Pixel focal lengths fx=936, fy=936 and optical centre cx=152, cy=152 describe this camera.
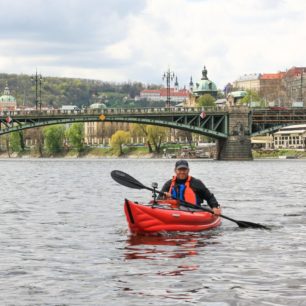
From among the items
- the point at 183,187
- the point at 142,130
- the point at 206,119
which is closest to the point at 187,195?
the point at 183,187

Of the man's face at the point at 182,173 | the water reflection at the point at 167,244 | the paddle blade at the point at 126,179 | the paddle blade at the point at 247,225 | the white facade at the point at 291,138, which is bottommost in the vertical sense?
the white facade at the point at 291,138

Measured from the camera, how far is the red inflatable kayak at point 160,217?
26.6 m

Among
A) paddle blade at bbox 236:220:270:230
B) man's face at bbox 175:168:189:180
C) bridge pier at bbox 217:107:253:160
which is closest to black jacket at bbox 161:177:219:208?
man's face at bbox 175:168:189:180

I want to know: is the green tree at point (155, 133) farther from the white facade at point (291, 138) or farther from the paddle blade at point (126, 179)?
the paddle blade at point (126, 179)

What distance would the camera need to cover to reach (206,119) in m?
126

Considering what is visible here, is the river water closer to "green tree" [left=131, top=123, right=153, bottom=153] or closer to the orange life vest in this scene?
the orange life vest

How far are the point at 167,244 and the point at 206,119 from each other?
10087 cm

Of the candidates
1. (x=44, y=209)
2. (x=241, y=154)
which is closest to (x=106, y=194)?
(x=44, y=209)

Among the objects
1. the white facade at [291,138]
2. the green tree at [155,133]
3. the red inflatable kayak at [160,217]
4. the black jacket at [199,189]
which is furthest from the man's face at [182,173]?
the white facade at [291,138]

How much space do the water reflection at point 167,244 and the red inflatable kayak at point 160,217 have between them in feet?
0.78

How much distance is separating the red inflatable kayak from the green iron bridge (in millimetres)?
90483

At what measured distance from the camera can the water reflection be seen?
23.7 metres

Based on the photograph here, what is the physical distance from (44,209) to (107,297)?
76.5ft

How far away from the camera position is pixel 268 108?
131m
